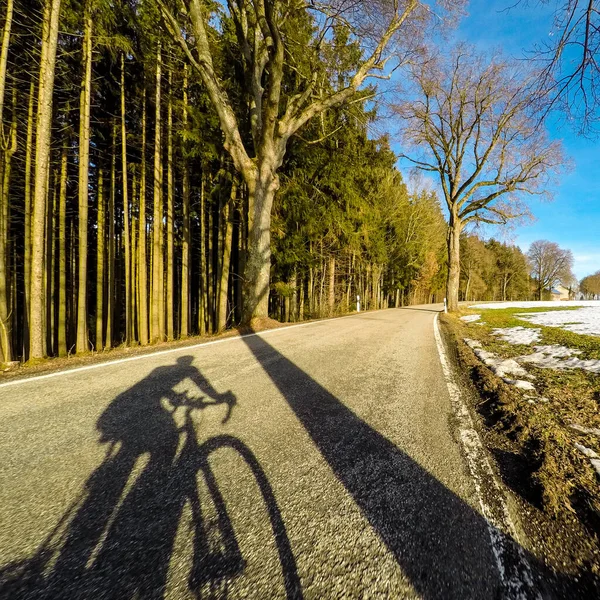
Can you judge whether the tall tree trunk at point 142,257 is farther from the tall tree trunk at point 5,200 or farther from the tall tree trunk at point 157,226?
the tall tree trunk at point 5,200

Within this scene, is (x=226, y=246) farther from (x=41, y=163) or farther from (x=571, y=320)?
(x=571, y=320)

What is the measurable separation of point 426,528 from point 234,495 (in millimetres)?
978

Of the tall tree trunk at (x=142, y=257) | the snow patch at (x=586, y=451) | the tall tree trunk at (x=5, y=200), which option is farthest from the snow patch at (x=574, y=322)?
the tall tree trunk at (x=142, y=257)

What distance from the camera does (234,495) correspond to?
146 cm

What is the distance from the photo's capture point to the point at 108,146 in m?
10.2

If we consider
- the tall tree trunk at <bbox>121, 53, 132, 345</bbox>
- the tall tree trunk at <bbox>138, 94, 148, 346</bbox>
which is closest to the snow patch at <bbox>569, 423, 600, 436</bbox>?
the tall tree trunk at <bbox>121, 53, 132, 345</bbox>

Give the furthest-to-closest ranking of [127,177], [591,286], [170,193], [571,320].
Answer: [591,286], [127,177], [170,193], [571,320]

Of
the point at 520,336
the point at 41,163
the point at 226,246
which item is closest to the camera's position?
the point at 41,163

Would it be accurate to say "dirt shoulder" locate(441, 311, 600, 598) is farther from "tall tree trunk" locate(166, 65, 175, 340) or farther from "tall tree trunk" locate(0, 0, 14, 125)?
"tall tree trunk" locate(0, 0, 14, 125)

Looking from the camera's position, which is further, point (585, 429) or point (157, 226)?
point (157, 226)

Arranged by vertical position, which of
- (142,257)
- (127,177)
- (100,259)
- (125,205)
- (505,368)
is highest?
(127,177)

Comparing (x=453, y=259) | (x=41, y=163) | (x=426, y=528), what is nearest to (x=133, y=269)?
(x=41, y=163)

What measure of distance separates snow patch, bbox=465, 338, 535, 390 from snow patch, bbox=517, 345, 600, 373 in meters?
0.32

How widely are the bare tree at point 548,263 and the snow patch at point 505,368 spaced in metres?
74.4
